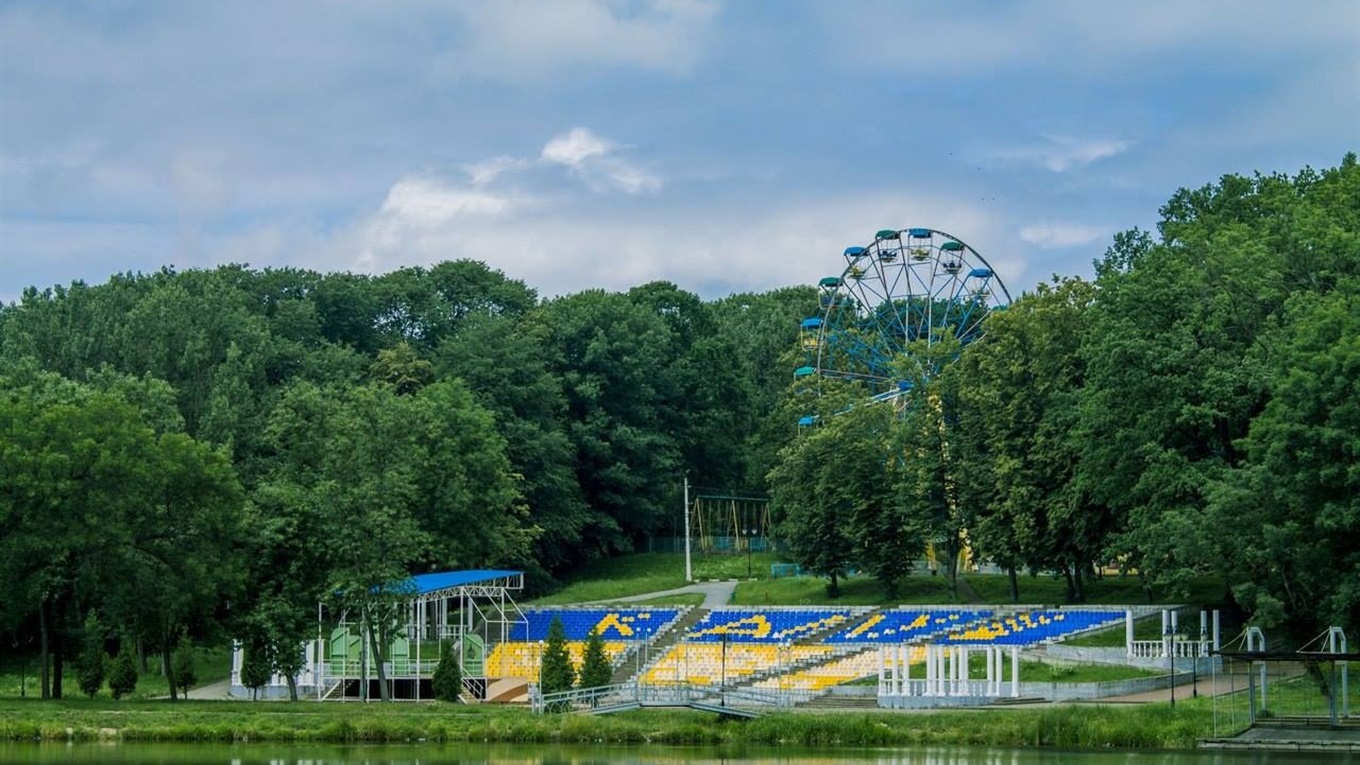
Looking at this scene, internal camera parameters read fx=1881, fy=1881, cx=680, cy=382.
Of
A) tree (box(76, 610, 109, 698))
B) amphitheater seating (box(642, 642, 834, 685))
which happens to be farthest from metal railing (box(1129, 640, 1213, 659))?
tree (box(76, 610, 109, 698))

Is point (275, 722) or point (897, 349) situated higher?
point (897, 349)

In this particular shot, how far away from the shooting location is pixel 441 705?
173 ft

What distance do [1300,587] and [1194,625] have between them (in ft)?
34.9

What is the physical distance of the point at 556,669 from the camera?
53875 mm

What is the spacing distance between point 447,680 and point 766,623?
14.8 m

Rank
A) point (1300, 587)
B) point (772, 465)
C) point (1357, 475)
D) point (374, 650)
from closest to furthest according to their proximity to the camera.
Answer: point (1357, 475), point (1300, 587), point (374, 650), point (772, 465)

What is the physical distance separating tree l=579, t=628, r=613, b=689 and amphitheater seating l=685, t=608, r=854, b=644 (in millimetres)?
10051

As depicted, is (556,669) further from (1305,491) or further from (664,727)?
(1305,491)

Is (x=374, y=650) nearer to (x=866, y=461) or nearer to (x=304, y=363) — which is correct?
(x=866, y=461)

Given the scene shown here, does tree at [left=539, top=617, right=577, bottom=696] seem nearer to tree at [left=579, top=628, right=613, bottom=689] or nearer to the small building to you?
tree at [left=579, top=628, right=613, bottom=689]

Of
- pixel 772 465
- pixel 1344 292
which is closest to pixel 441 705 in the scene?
pixel 1344 292

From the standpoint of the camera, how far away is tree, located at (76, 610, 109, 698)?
54344 millimetres

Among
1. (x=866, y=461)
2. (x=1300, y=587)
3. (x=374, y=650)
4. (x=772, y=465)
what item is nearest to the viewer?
(x=1300, y=587)

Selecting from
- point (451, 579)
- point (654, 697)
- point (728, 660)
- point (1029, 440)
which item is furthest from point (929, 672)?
point (451, 579)
